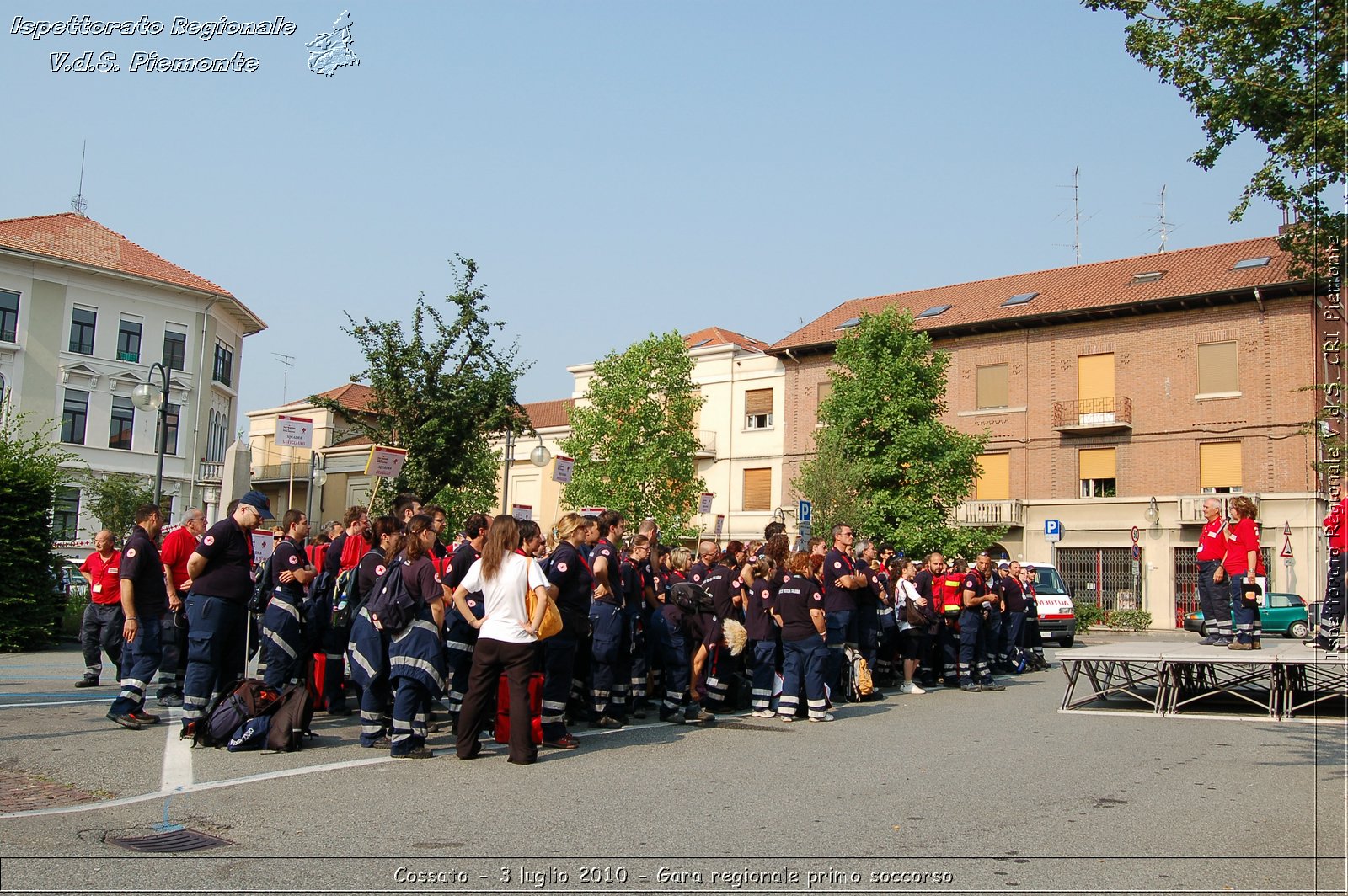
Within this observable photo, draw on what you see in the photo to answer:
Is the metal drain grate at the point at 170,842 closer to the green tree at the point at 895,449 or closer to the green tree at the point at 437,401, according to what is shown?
the green tree at the point at 437,401

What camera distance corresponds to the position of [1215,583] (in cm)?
1357

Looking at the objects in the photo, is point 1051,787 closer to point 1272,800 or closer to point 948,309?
point 1272,800

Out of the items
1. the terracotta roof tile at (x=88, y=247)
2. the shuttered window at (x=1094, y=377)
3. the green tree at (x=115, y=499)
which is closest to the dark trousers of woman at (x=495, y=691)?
the green tree at (x=115, y=499)

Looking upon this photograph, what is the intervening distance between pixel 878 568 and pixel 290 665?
853cm

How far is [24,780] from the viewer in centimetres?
730

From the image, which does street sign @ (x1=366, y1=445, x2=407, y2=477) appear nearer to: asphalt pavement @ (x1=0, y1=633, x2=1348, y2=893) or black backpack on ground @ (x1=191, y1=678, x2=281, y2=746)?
asphalt pavement @ (x1=0, y1=633, x2=1348, y2=893)

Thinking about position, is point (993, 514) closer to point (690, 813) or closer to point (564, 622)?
point (564, 622)

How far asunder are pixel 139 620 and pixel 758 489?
4085 cm

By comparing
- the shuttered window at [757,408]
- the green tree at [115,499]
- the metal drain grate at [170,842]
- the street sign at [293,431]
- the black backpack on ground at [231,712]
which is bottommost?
the metal drain grate at [170,842]

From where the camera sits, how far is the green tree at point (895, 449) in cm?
3678

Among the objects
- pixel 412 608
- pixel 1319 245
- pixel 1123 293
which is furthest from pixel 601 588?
pixel 1123 293

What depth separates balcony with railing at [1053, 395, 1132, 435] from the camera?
135ft

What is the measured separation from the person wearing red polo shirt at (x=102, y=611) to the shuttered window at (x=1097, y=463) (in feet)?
121

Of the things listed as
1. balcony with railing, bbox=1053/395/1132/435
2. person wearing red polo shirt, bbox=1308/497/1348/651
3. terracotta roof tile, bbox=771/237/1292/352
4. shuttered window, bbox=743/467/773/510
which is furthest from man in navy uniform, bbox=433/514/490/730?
shuttered window, bbox=743/467/773/510
